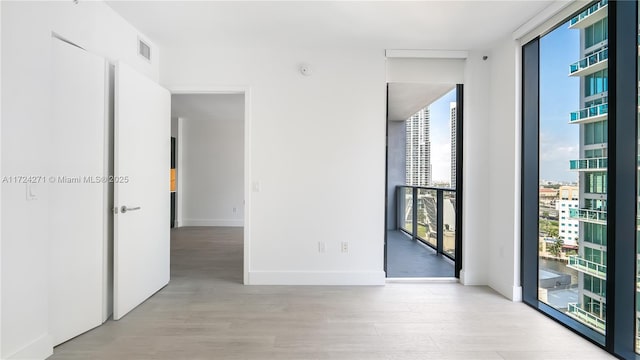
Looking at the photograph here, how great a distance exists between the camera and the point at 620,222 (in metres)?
2.12

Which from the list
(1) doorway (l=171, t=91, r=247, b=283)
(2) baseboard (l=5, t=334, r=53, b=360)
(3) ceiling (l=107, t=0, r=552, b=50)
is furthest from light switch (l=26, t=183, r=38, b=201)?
(1) doorway (l=171, t=91, r=247, b=283)

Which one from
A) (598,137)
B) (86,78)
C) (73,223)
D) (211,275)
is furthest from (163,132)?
(598,137)

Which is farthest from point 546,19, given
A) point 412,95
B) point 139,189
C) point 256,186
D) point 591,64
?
point 139,189

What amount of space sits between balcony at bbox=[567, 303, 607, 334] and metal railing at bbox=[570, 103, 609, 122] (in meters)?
1.58

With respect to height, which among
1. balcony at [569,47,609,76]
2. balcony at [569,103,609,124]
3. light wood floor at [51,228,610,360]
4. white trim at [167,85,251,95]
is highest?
white trim at [167,85,251,95]

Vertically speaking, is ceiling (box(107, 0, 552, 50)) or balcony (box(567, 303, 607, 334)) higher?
ceiling (box(107, 0, 552, 50))

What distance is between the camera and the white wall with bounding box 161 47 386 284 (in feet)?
11.5

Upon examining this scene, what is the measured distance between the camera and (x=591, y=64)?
248 cm

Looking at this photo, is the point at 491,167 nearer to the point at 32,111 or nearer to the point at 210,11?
the point at 210,11

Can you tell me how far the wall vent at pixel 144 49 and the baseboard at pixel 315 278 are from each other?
8.20ft

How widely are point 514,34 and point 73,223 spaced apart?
417 centimetres

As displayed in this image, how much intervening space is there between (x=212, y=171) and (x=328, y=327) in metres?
6.23

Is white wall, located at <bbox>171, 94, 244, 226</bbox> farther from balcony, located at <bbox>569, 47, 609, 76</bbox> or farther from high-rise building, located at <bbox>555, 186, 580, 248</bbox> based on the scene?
balcony, located at <bbox>569, 47, 609, 76</bbox>

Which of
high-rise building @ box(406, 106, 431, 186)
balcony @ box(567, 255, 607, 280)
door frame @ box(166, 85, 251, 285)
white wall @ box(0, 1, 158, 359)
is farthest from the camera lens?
high-rise building @ box(406, 106, 431, 186)
